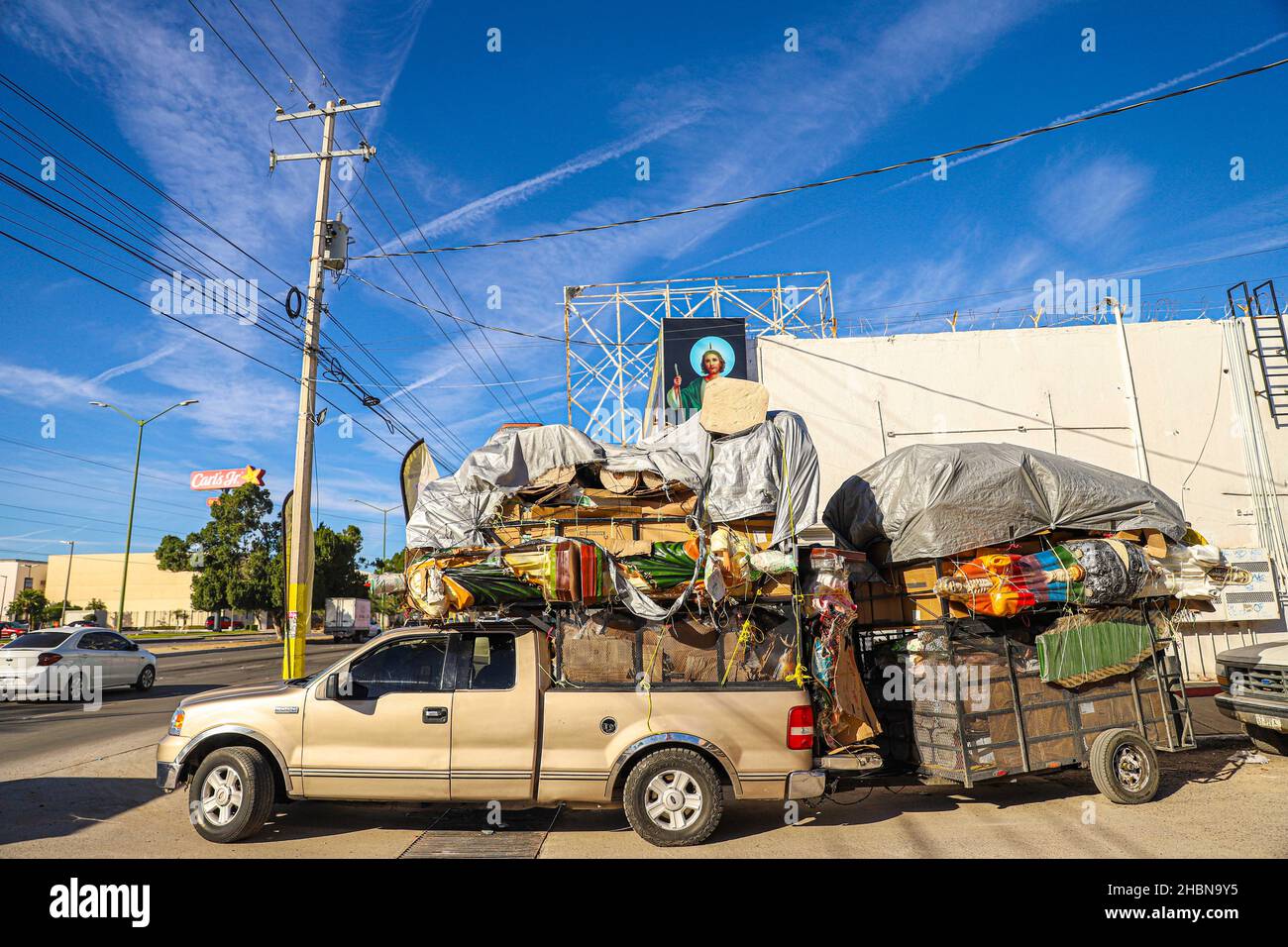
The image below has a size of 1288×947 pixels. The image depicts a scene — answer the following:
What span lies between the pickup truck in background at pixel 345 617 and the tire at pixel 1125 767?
145 feet

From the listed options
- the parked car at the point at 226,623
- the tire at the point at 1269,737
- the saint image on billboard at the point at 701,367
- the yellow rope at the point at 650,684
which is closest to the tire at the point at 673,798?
the yellow rope at the point at 650,684

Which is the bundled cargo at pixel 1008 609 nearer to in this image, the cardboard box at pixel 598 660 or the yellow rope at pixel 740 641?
the yellow rope at pixel 740 641

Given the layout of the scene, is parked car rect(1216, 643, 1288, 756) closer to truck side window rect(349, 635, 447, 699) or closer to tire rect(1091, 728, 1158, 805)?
tire rect(1091, 728, 1158, 805)

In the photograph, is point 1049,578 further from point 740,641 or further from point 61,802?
point 61,802

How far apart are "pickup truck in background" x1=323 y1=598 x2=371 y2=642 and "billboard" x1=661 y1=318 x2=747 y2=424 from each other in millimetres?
32745

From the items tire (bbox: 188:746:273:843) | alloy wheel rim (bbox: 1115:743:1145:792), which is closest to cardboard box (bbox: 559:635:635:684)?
tire (bbox: 188:746:273:843)

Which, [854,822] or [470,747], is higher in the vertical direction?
[470,747]

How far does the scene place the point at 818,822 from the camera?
6.71 metres

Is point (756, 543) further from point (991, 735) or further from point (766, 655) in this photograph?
point (991, 735)

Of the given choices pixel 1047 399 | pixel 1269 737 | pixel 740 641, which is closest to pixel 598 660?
pixel 740 641

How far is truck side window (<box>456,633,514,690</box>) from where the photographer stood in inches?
243
